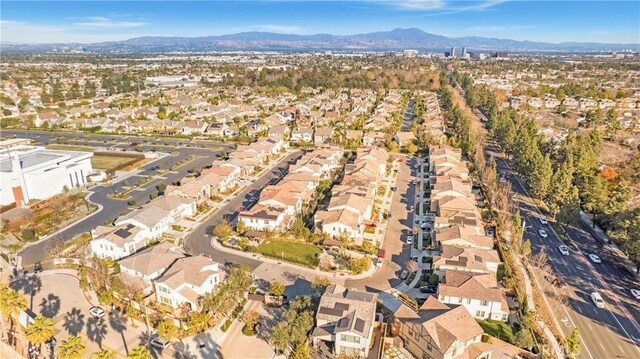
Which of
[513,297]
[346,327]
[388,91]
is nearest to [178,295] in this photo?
[346,327]

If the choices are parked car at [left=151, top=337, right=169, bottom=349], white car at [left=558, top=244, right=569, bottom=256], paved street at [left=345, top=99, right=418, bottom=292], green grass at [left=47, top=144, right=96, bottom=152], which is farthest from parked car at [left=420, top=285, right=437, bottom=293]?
green grass at [left=47, top=144, right=96, bottom=152]

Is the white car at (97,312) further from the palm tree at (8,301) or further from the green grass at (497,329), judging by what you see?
the green grass at (497,329)

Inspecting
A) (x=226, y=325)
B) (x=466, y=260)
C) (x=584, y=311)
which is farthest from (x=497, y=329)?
(x=226, y=325)

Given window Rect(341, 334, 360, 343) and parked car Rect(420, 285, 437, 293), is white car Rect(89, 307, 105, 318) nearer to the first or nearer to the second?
window Rect(341, 334, 360, 343)

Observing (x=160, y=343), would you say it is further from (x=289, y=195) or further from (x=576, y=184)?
(x=576, y=184)

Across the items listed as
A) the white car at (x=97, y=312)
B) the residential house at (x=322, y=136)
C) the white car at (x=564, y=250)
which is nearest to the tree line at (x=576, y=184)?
the white car at (x=564, y=250)

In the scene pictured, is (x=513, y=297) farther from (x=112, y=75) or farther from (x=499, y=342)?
(x=112, y=75)

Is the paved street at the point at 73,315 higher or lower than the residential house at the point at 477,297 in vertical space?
lower

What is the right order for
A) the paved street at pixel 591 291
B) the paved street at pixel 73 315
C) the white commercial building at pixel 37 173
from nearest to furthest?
the paved street at pixel 73 315, the paved street at pixel 591 291, the white commercial building at pixel 37 173
